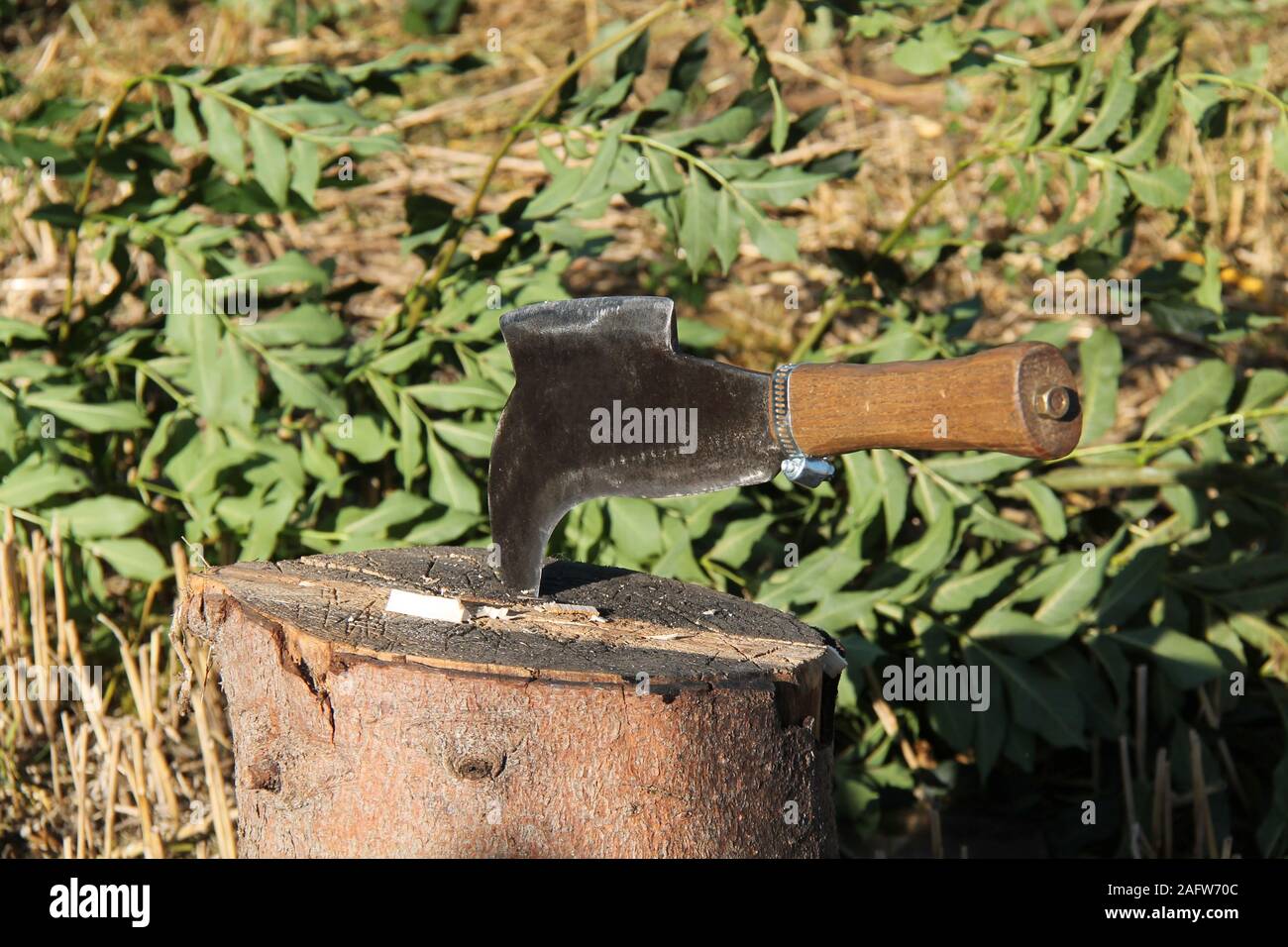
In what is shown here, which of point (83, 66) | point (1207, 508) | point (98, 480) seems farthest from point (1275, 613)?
point (83, 66)

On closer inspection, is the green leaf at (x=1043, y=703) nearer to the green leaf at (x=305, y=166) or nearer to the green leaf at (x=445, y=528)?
the green leaf at (x=445, y=528)

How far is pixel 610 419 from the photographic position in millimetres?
2133

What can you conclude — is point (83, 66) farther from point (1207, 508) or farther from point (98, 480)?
point (1207, 508)

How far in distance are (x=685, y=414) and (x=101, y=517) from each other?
1.79 metres

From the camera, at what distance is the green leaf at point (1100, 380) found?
3424mm

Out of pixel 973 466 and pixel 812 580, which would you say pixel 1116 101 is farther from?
pixel 812 580

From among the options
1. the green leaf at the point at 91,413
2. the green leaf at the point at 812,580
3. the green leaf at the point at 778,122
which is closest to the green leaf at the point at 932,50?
the green leaf at the point at 778,122

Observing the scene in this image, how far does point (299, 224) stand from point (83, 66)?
1.34m

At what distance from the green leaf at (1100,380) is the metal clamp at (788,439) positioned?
1.65 metres

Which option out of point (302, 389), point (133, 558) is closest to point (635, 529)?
point (302, 389)

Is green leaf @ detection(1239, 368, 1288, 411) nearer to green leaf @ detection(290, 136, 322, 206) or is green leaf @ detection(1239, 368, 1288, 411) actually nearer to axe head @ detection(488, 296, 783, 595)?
axe head @ detection(488, 296, 783, 595)

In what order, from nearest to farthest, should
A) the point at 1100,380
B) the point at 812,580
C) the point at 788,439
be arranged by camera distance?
the point at 788,439
the point at 812,580
the point at 1100,380

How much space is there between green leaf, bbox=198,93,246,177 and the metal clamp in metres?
1.85

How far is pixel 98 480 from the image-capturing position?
3.60m
